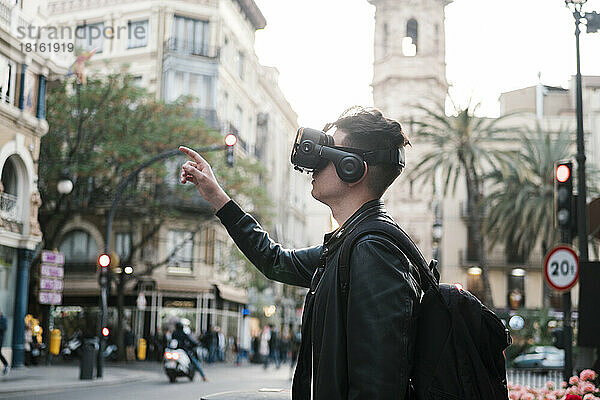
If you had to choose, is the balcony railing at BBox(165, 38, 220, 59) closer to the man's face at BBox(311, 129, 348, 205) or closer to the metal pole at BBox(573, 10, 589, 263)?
the metal pole at BBox(573, 10, 589, 263)

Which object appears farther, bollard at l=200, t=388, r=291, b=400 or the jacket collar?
bollard at l=200, t=388, r=291, b=400

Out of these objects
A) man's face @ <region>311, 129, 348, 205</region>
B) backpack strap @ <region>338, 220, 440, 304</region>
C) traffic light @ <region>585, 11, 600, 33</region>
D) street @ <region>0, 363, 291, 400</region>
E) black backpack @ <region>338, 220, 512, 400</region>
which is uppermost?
traffic light @ <region>585, 11, 600, 33</region>

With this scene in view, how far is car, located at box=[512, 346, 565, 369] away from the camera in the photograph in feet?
108

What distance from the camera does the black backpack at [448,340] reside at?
95.7 inches

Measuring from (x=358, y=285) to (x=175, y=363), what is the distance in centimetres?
1923

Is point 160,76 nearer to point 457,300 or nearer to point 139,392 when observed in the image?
point 139,392

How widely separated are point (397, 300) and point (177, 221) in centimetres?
3620

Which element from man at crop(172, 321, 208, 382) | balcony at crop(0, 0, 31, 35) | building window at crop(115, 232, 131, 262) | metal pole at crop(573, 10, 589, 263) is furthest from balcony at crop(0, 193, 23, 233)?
building window at crop(115, 232, 131, 262)

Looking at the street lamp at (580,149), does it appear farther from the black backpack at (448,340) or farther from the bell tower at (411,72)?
the bell tower at (411,72)

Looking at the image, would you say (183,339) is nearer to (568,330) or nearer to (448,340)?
(568,330)

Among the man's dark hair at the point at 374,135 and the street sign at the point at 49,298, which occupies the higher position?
the man's dark hair at the point at 374,135

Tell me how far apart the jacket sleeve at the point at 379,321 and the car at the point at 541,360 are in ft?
105

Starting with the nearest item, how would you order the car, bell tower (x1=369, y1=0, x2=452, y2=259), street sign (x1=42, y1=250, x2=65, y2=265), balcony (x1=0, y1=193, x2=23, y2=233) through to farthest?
street sign (x1=42, y1=250, x2=65, y2=265)
balcony (x1=0, y1=193, x2=23, y2=233)
the car
bell tower (x1=369, y1=0, x2=452, y2=259)

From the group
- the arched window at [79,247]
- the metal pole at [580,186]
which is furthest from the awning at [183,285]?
the metal pole at [580,186]
